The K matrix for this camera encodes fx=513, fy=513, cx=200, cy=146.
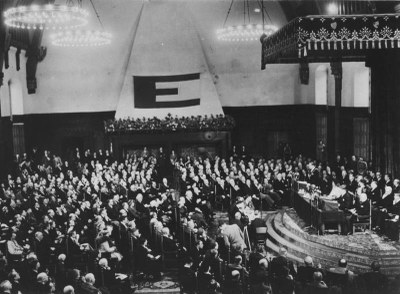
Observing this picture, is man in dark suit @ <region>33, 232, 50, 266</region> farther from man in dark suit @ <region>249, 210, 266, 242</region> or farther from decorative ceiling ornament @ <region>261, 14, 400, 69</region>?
decorative ceiling ornament @ <region>261, 14, 400, 69</region>

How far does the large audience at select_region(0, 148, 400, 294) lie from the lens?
7855 mm

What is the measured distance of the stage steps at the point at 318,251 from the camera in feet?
32.3

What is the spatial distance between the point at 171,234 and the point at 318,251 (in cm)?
345

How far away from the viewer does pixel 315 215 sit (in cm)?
1213

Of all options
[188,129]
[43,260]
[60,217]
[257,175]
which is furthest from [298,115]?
[43,260]

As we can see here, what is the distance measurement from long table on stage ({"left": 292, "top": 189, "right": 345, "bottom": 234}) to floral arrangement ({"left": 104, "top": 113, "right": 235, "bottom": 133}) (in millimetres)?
9275

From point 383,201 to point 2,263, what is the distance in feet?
27.6

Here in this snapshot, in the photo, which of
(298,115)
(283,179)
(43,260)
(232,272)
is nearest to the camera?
(232,272)

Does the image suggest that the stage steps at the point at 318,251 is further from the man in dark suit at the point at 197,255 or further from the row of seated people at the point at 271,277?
the man in dark suit at the point at 197,255

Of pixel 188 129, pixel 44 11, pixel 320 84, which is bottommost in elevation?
pixel 188 129

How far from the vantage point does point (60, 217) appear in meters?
11.9

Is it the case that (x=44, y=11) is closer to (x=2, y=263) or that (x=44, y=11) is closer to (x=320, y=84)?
(x=2, y=263)

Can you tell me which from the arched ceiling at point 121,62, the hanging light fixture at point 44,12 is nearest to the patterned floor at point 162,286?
the hanging light fixture at point 44,12

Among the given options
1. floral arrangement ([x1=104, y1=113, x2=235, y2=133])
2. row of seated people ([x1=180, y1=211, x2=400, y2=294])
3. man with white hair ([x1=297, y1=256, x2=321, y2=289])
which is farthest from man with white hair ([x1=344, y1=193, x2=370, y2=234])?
floral arrangement ([x1=104, y1=113, x2=235, y2=133])
